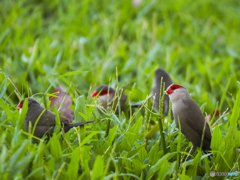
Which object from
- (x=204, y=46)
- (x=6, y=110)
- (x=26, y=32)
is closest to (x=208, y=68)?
(x=204, y=46)

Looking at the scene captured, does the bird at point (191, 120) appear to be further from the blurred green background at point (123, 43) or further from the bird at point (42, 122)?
the blurred green background at point (123, 43)

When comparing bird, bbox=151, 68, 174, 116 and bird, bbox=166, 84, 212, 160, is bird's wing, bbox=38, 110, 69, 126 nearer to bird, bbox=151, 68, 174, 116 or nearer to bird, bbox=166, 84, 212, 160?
bird, bbox=166, 84, 212, 160

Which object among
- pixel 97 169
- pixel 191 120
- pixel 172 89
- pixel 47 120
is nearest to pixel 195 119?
pixel 191 120

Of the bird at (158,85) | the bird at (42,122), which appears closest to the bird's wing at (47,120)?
the bird at (42,122)

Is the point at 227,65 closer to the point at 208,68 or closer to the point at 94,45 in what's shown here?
the point at 208,68

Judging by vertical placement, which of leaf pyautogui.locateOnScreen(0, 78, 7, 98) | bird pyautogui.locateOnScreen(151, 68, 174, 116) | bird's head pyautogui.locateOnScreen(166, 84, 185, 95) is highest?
leaf pyautogui.locateOnScreen(0, 78, 7, 98)

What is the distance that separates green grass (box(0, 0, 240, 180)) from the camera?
144cm

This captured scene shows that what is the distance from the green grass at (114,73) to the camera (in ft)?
4.72

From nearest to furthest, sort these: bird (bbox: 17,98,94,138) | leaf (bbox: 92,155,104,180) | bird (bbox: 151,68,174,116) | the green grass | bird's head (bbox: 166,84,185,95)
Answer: leaf (bbox: 92,155,104,180) → the green grass → bird (bbox: 17,98,94,138) → bird's head (bbox: 166,84,185,95) → bird (bbox: 151,68,174,116)

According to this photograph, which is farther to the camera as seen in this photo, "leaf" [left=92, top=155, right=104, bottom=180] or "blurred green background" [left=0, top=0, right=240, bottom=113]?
"blurred green background" [left=0, top=0, right=240, bottom=113]

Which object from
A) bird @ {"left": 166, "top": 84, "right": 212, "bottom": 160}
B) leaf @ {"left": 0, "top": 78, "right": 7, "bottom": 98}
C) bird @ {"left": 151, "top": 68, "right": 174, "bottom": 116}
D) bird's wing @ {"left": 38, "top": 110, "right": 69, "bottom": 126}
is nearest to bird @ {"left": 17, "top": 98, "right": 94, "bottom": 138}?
bird's wing @ {"left": 38, "top": 110, "right": 69, "bottom": 126}

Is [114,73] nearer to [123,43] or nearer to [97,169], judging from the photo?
[123,43]

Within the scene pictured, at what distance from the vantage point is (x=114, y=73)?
3.63 m

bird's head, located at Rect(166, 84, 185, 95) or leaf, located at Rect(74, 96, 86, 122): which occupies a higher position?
leaf, located at Rect(74, 96, 86, 122)
